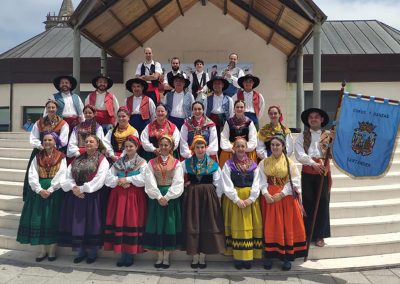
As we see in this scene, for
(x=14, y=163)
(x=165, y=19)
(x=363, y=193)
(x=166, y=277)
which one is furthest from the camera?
(x=165, y=19)

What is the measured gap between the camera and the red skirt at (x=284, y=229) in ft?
14.0

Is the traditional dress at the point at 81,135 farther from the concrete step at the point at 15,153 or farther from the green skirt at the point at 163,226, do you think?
the concrete step at the point at 15,153

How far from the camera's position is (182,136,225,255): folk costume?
4285 mm

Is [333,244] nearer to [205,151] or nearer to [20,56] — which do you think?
[205,151]

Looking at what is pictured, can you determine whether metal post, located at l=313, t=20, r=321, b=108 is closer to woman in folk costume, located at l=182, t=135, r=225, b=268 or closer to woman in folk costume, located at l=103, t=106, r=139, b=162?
woman in folk costume, located at l=182, t=135, r=225, b=268

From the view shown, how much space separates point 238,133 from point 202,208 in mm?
1340

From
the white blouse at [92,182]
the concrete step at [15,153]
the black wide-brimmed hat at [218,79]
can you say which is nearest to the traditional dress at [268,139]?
the black wide-brimmed hat at [218,79]

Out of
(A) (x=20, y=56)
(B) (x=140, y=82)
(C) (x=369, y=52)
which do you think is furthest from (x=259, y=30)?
(A) (x=20, y=56)

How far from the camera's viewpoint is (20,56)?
14750 millimetres

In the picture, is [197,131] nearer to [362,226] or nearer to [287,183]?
[287,183]

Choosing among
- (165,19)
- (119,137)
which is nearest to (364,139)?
(119,137)

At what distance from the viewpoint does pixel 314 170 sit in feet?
15.4

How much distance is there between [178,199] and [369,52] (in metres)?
12.4

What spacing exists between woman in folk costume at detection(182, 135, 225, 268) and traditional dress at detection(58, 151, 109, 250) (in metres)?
1.13
